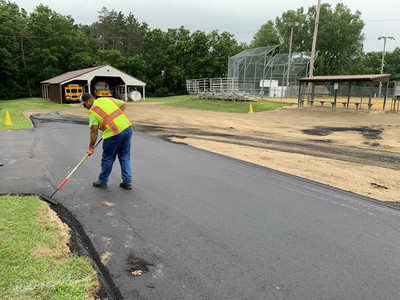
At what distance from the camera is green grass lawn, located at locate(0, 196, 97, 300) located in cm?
287

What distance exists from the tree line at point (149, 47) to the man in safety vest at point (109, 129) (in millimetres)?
47405

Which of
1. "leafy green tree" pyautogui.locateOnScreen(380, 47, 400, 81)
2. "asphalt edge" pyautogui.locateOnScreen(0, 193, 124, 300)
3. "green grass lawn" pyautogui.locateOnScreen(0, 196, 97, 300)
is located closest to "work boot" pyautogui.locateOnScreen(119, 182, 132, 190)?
"asphalt edge" pyautogui.locateOnScreen(0, 193, 124, 300)

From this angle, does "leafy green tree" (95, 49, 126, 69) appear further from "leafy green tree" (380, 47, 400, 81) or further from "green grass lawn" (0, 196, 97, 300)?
"leafy green tree" (380, 47, 400, 81)

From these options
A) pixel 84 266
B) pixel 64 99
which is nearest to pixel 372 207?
pixel 84 266

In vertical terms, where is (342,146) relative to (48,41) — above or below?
below

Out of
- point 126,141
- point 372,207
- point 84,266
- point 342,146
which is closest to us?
point 84,266

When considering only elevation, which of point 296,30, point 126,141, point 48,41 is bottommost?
point 126,141

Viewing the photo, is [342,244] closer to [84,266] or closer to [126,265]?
[126,265]

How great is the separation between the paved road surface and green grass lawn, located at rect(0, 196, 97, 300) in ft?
1.23

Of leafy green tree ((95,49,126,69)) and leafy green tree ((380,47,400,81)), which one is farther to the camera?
leafy green tree ((380,47,400,81))

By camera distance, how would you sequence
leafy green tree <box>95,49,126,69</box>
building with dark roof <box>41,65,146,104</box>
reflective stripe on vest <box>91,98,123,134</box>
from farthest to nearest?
leafy green tree <box>95,49,126,69</box> < building with dark roof <box>41,65,146,104</box> < reflective stripe on vest <box>91,98,123,134</box>

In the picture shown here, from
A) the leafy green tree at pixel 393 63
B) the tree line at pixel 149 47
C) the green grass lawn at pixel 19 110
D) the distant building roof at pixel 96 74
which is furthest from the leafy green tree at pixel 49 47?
the leafy green tree at pixel 393 63

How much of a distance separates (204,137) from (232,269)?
9468mm

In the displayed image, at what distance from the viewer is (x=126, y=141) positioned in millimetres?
5848
